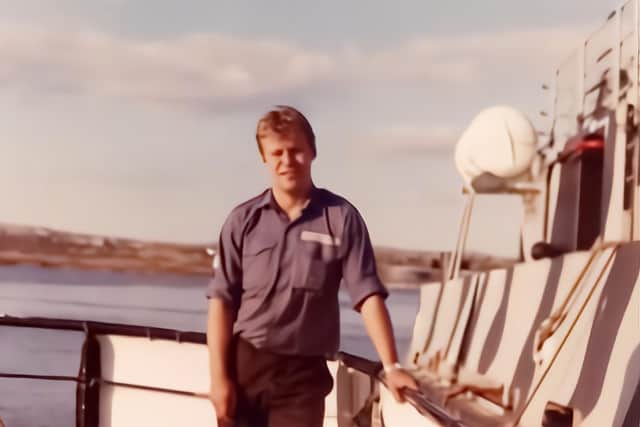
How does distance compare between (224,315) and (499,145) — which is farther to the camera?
(499,145)

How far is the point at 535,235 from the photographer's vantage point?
1371 centimetres

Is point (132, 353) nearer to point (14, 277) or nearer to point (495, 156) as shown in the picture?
point (495, 156)

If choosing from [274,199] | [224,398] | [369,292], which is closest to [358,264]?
[369,292]

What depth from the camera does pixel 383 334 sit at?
10.3ft

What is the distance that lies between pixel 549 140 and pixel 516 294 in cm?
369

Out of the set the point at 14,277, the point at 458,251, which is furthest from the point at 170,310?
the point at 458,251

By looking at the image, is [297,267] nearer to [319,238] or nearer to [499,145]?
[319,238]

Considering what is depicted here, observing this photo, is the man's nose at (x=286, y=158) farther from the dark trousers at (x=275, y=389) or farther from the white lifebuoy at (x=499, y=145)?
the white lifebuoy at (x=499, y=145)

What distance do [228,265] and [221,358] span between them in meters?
0.31

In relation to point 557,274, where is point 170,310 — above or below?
below

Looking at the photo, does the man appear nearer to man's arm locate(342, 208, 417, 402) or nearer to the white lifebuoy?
man's arm locate(342, 208, 417, 402)

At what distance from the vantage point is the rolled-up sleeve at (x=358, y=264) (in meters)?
3.15

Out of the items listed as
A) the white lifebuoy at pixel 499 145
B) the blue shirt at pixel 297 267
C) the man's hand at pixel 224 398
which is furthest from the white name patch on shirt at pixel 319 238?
the white lifebuoy at pixel 499 145

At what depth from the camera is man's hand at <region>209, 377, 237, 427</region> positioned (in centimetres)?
323
